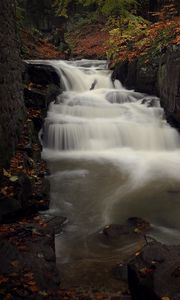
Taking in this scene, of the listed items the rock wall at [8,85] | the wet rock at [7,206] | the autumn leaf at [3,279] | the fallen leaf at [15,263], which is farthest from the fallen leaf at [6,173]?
the autumn leaf at [3,279]

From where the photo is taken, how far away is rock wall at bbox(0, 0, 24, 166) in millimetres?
7336

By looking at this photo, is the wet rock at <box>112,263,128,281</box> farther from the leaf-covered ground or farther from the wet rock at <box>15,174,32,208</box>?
the leaf-covered ground

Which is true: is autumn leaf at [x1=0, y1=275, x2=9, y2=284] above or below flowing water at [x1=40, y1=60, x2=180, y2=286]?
above

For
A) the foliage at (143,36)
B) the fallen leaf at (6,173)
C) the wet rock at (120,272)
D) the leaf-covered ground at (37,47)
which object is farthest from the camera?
the leaf-covered ground at (37,47)

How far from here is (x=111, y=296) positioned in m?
4.72

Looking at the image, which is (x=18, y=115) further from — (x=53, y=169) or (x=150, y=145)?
(x=150, y=145)

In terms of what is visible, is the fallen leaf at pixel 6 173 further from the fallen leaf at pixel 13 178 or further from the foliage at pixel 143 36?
the foliage at pixel 143 36

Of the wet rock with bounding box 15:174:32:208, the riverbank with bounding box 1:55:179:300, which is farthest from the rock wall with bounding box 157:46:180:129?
the wet rock with bounding box 15:174:32:208

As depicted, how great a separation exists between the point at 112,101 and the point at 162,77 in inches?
74.9

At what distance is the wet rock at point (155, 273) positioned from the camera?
419 cm

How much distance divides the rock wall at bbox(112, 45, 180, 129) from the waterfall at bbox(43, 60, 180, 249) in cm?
30

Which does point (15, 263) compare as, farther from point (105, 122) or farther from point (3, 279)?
point (105, 122)

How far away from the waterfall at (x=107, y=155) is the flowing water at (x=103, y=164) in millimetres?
19

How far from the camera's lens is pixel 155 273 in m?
4.41
